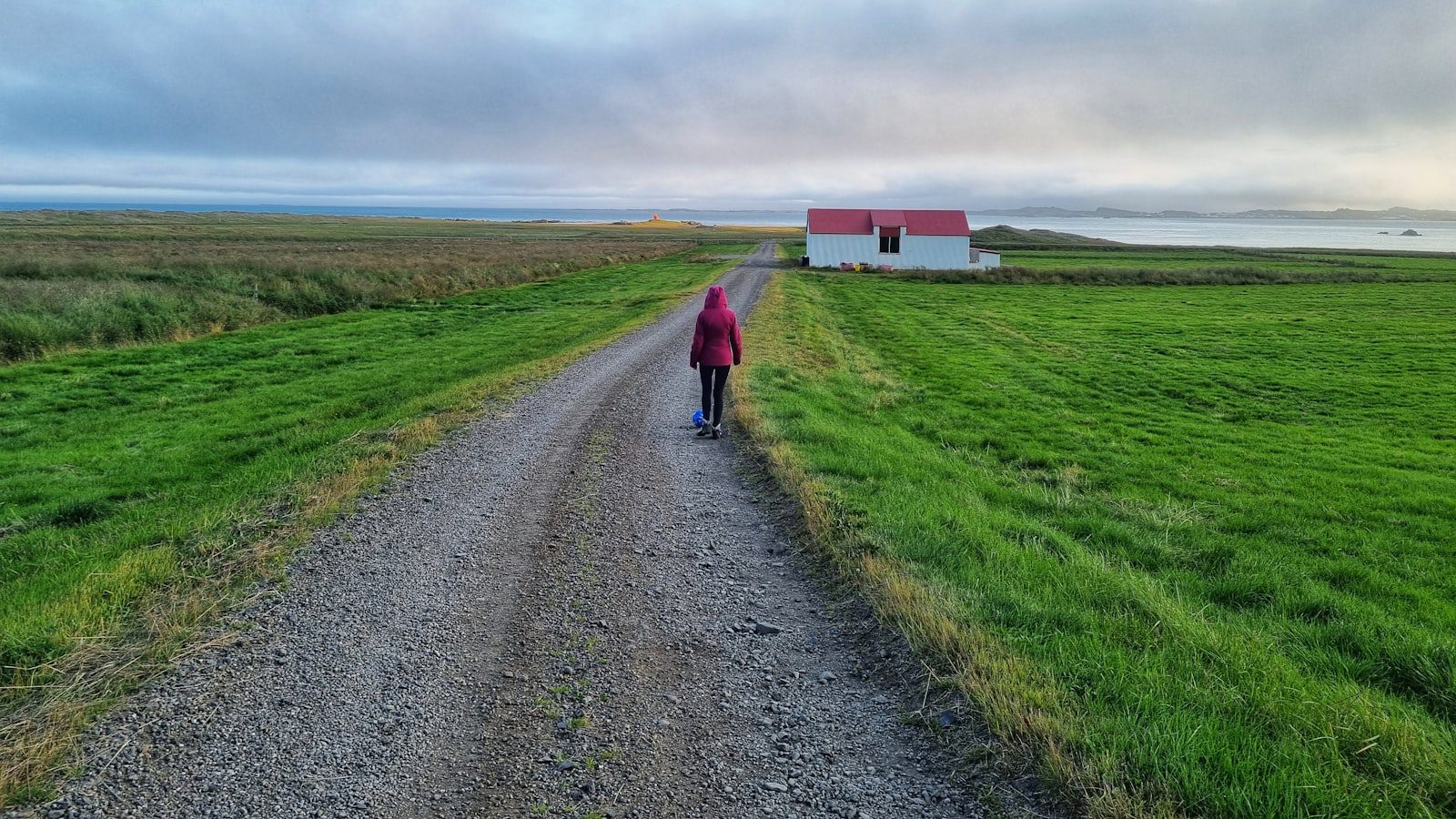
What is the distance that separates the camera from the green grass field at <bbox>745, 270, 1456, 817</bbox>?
13.5 feet

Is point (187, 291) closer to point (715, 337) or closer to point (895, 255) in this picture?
point (715, 337)

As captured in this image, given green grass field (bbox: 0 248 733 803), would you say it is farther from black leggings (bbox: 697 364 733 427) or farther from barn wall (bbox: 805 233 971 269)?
barn wall (bbox: 805 233 971 269)

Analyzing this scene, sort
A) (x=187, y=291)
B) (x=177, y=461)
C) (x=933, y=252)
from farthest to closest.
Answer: (x=933, y=252) → (x=187, y=291) → (x=177, y=461)

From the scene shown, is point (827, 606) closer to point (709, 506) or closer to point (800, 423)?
point (709, 506)

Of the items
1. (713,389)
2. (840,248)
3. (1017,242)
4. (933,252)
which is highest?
(1017,242)

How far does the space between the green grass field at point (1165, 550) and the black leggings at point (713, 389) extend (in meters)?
0.70

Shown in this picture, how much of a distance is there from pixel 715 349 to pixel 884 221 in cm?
6020

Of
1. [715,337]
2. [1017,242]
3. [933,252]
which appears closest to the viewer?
[715,337]

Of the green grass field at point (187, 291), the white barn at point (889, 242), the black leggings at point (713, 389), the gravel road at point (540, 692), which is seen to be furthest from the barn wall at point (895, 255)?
the gravel road at point (540, 692)

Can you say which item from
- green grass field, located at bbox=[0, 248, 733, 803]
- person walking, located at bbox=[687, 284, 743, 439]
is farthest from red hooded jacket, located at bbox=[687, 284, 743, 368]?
green grass field, located at bbox=[0, 248, 733, 803]

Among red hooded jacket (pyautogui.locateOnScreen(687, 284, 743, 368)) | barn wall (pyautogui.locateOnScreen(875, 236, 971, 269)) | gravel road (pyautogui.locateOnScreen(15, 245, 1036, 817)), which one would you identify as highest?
barn wall (pyautogui.locateOnScreen(875, 236, 971, 269))

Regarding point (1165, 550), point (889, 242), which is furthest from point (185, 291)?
point (889, 242)

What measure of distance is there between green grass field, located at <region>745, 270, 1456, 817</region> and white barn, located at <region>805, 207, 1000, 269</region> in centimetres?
4241

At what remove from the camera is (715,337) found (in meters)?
11.8
